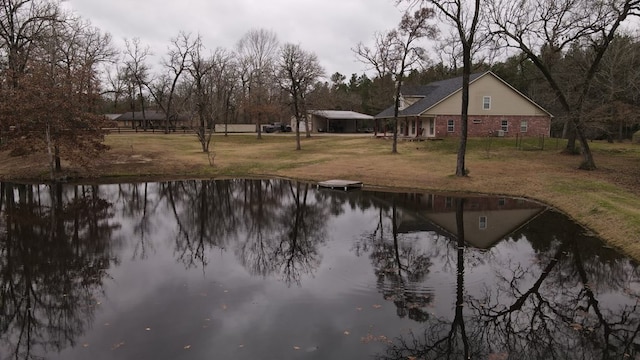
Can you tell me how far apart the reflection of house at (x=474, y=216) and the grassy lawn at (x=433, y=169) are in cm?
161

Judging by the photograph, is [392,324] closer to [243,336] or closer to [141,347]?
[243,336]

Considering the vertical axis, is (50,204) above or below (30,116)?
below

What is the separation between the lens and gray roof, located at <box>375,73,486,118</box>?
44.2 m

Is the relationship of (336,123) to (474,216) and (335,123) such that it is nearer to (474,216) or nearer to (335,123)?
(335,123)

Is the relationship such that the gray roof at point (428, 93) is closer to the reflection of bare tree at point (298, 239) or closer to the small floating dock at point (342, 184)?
the small floating dock at point (342, 184)

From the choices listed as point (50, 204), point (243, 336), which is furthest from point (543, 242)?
point (50, 204)

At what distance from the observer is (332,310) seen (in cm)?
888

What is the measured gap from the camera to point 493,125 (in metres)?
44.8

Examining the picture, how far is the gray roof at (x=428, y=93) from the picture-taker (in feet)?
145

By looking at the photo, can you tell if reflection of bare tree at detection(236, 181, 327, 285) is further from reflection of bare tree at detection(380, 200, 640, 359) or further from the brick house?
the brick house

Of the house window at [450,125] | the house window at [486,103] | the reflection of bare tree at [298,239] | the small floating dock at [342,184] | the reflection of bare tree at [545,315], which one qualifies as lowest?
the reflection of bare tree at [545,315]

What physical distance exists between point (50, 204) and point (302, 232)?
478 inches

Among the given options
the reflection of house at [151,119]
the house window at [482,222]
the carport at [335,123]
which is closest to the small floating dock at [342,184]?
the house window at [482,222]

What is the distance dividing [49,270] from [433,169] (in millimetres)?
22847
